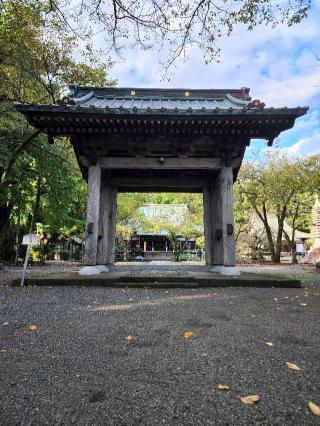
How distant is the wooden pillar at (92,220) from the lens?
7.68 meters

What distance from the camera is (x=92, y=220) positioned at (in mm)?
7770

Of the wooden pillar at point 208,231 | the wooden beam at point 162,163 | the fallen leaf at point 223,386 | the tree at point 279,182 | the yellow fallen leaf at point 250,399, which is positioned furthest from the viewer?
the tree at point 279,182

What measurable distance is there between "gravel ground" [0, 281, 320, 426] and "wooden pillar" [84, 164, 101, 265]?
2.93 metres

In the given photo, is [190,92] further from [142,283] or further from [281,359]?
[281,359]

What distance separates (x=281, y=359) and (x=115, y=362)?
1439 mm

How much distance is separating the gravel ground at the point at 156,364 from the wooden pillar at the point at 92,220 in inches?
115

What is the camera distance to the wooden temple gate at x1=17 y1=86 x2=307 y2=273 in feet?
23.1

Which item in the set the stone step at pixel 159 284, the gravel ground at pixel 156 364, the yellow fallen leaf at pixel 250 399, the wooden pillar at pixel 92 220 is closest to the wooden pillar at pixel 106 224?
the wooden pillar at pixel 92 220

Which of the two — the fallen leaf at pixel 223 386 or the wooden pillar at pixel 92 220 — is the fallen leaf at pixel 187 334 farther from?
the wooden pillar at pixel 92 220

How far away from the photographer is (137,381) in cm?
214

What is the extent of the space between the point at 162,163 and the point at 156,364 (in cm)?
657

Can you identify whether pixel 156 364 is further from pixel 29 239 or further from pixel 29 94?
pixel 29 94

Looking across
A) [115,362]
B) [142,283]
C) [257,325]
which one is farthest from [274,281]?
[115,362]

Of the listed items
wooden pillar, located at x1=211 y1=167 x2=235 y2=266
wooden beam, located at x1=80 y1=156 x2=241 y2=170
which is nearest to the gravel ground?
wooden pillar, located at x1=211 y1=167 x2=235 y2=266
